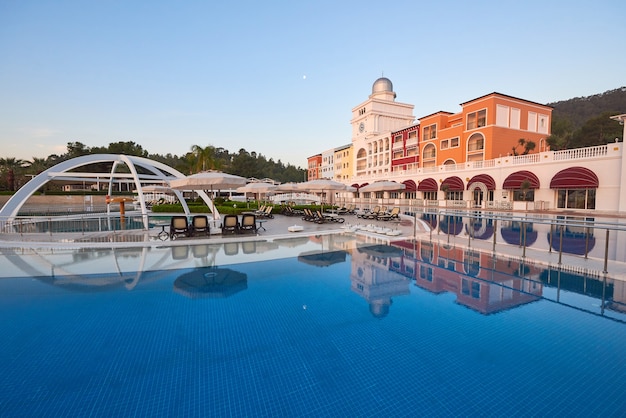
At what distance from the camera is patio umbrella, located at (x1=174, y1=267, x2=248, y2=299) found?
243 inches

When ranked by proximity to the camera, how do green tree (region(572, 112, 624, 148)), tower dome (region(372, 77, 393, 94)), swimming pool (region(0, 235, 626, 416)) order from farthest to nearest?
tower dome (region(372, 77, 393, 94)) → green tree (region(572, 112, 624, 148)) → swimming pool (region(0, 235, 626, 416))

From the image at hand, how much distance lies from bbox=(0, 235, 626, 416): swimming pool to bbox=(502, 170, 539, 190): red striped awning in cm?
2403

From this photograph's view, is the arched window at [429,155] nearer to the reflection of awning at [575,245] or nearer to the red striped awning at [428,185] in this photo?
the red striped awning at [428,185]

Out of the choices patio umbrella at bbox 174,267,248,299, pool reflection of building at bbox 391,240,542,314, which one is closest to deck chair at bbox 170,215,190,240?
patio umbrella at bbox 174,267,248,299

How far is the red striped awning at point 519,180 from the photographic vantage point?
2658 cm

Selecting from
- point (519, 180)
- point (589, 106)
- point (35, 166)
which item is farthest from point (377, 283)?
point (589, 106)

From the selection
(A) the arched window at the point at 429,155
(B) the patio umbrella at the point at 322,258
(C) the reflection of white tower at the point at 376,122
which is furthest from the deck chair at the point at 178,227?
(C) the reflection of white tower at the point at 376,122

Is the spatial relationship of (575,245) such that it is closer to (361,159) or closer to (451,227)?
(451,227)

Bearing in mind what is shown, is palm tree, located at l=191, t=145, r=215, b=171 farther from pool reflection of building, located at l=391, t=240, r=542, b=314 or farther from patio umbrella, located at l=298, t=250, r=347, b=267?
pool reflection of building, located at l=391, t=240, r=542, b=314

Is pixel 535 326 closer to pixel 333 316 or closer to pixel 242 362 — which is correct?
pixel 333 316

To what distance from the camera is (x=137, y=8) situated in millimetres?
14102

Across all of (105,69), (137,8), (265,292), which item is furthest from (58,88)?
(265,292)

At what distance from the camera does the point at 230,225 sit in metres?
12.6

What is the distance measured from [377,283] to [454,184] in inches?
1255
